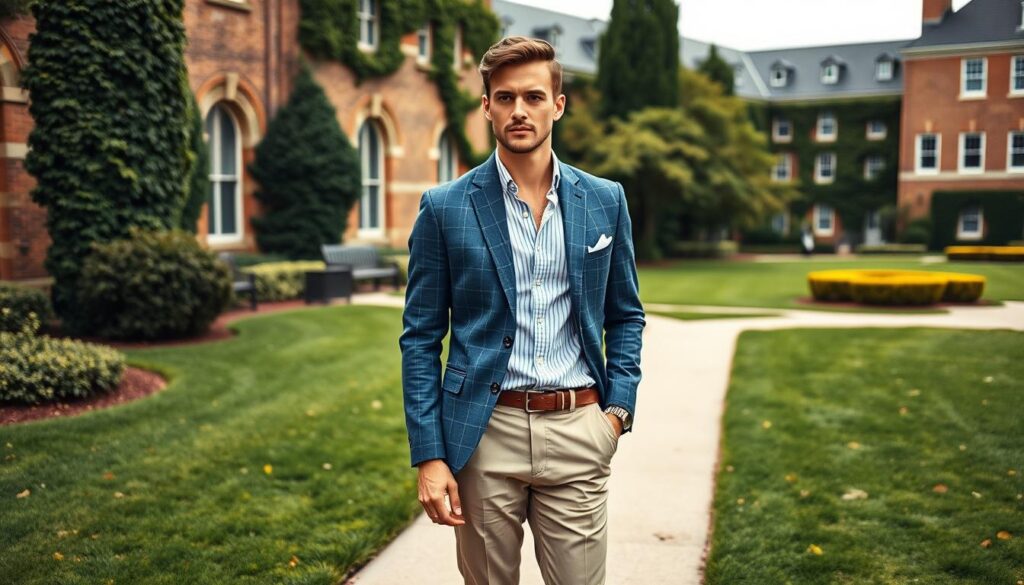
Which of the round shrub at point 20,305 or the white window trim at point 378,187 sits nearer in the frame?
the round shrub at point 20,305

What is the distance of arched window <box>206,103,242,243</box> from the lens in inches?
719

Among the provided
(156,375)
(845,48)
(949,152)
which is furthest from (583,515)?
(845,48)

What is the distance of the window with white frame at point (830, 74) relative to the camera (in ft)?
155

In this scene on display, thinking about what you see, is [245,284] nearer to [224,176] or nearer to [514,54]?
[224,176]

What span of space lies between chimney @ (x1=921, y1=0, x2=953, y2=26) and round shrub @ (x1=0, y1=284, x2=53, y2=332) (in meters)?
35.6

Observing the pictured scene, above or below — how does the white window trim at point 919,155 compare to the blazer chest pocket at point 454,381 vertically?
above

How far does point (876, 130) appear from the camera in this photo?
46000mm

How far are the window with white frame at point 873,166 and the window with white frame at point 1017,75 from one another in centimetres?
1202

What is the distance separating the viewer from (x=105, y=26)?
11.0 meters

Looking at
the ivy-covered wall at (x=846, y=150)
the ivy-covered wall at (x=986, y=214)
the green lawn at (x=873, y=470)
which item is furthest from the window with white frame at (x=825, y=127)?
the green lawn at (x=873, y=470)

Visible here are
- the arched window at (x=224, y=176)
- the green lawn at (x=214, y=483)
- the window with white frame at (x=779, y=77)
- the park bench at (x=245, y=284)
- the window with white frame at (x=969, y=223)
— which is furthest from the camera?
the window with white frame at (x=779, y=77)

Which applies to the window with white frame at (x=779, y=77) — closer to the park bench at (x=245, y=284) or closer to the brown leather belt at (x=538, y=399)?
the park bench at (x=245, y=284)

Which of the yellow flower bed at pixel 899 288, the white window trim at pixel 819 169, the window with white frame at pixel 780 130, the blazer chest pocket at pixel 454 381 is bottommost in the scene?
the yellow flower bed at pixel 899 288

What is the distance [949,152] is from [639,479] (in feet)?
132
